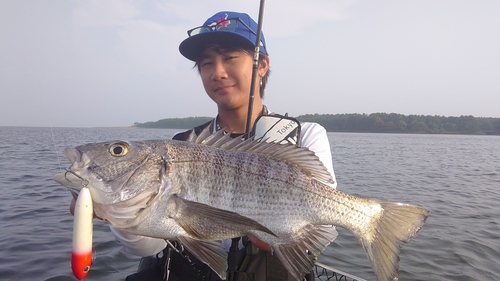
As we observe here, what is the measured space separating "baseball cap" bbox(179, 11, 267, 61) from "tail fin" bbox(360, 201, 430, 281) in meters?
2.29

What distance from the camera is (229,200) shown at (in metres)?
2.41

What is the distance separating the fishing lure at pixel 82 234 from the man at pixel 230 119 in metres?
0.92

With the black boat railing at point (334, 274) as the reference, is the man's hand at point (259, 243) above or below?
above

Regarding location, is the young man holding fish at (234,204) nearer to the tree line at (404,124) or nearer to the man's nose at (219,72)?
the man's nose at (219,72)

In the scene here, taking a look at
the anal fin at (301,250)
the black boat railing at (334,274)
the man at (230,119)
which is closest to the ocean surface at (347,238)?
the man at (230,119)

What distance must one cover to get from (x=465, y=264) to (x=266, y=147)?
6835 mm

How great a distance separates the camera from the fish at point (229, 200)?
2299 mm

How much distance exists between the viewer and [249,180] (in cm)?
250

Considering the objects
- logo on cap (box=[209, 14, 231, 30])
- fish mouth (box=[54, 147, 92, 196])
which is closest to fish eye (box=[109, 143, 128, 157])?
fish mouth (box=[54, 147, 92, 196])

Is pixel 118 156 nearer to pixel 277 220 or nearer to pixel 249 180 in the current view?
pixel 249 180

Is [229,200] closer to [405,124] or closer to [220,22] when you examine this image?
[220,22]

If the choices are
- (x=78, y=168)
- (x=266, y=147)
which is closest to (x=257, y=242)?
(x=266, y=147)

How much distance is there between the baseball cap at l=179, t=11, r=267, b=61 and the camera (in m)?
3.58

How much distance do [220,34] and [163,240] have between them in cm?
225
